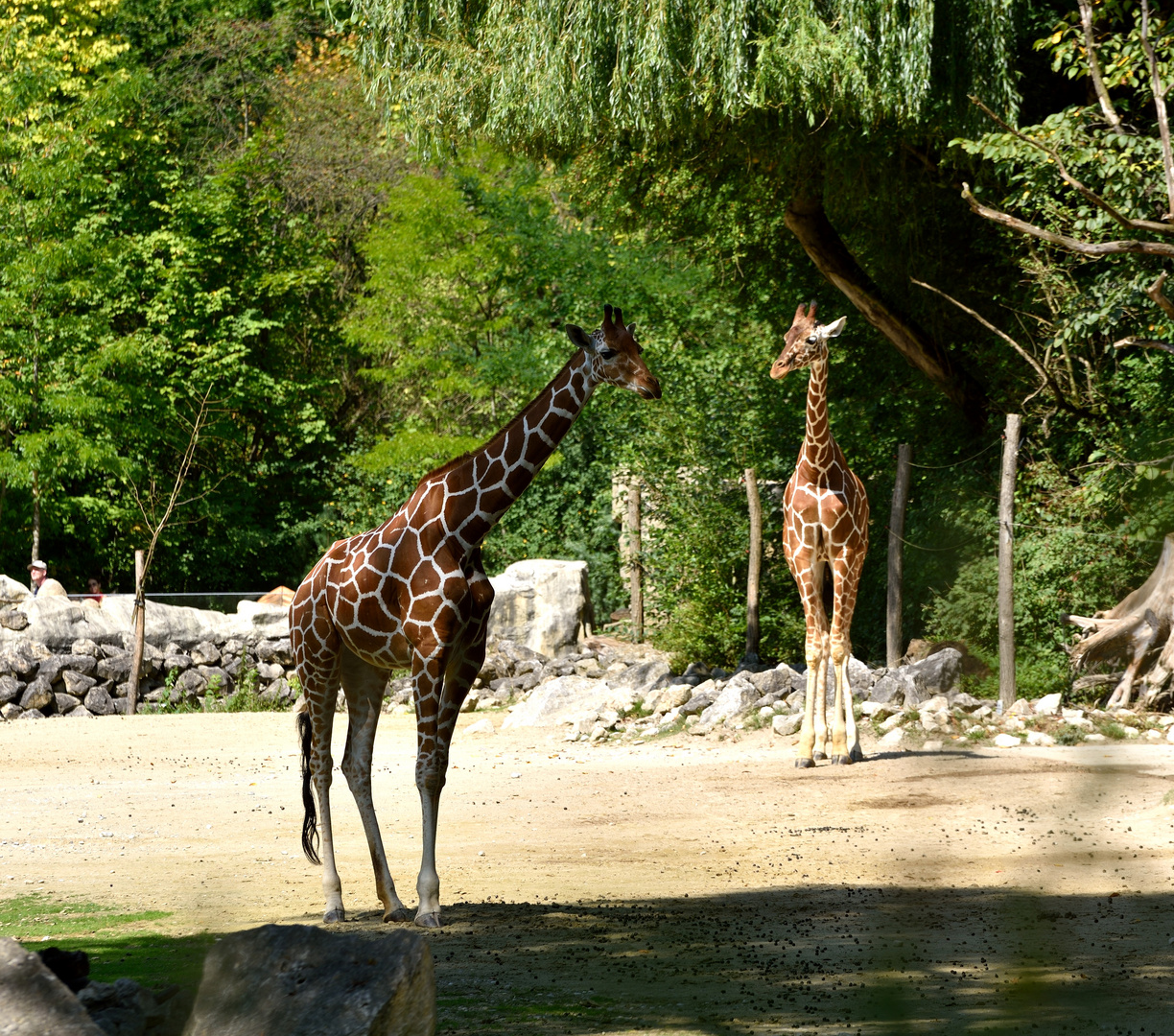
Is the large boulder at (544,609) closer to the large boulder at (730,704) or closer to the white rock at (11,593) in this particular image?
the large boulder at (730,704)

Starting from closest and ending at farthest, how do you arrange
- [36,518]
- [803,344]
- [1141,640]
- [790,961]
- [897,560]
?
[790,961] < [803,344] < [1141,640] < [897,560] < [36,518]

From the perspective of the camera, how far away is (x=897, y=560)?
47.6 ft

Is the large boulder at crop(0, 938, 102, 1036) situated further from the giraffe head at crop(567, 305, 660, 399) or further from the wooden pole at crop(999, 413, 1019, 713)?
the wooden pole at crop(999, 413, 1019, 713)

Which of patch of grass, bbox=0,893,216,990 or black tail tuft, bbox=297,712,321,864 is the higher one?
black tail tuft, bbox=297,712,321,864

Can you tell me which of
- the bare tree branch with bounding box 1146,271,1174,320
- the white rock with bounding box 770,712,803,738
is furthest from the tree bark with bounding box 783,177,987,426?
the bare tree branch with bounding box 1146,271,1174,320

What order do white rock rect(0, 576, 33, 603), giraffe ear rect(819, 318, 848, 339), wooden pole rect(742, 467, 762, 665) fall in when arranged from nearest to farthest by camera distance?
giraffe ear rect(819, 318, 848, 339), wooden pole rect(742, 467, 762, 665), white rock rect(0, 576, 33, 603)

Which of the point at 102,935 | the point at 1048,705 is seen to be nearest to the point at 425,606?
the point at 102,935

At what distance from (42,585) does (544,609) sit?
712 centimetres

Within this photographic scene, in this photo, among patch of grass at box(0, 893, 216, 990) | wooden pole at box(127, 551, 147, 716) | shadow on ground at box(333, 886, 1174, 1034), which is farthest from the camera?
wooden pole at box(127, 551, 147, 716)

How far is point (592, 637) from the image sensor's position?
821 inches

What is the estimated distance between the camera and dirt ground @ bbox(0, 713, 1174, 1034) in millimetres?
4820

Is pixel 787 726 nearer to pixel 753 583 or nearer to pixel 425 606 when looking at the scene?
pixel 753 583

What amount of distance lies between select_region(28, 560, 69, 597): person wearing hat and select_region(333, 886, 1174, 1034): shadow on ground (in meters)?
14.0

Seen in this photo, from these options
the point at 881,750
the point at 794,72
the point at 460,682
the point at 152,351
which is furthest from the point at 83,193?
the point at 460,682
